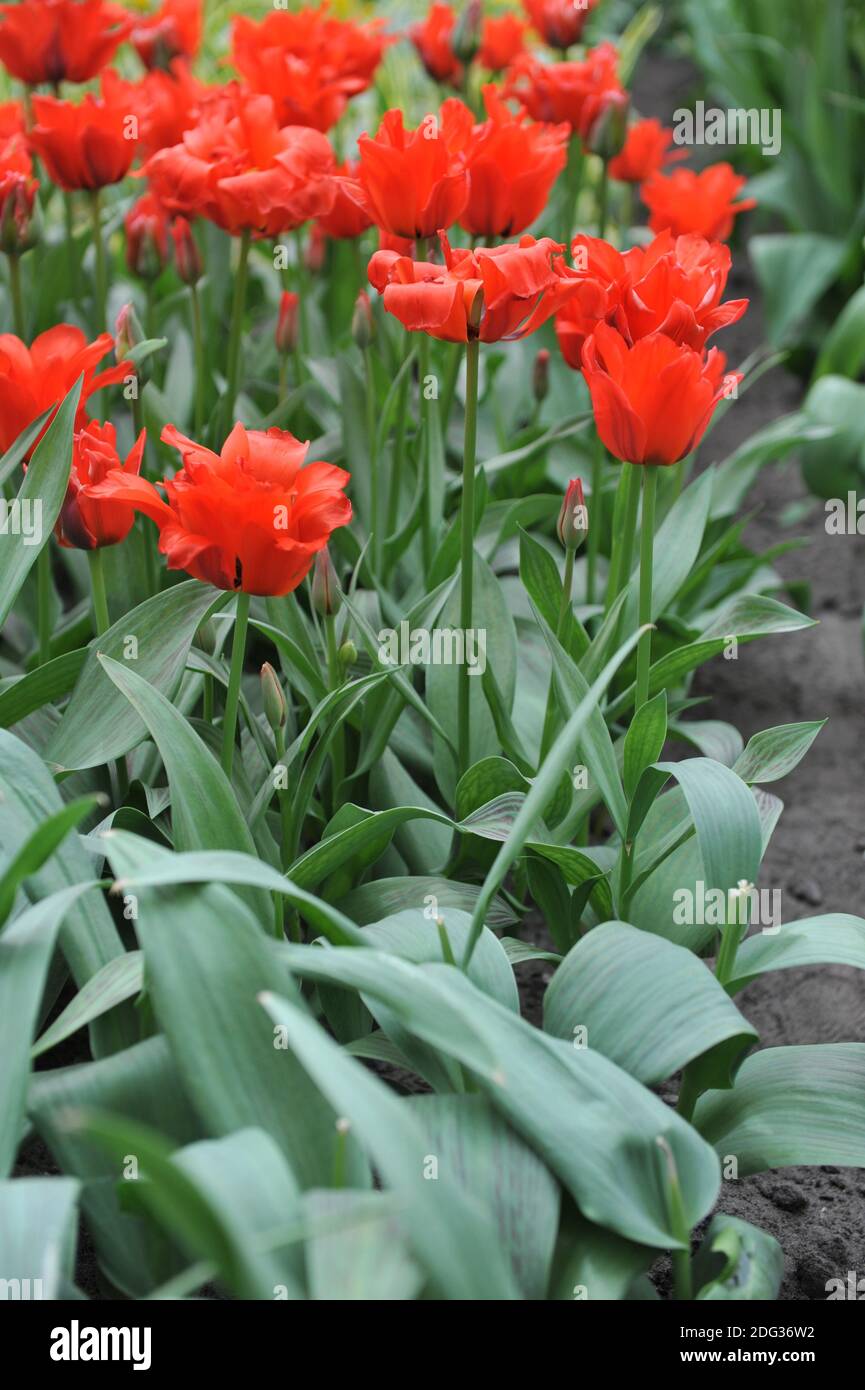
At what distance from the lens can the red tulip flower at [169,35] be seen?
2.52 meters

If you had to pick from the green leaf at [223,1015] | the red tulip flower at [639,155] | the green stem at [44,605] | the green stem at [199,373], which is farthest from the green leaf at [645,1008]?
the red tulip flower at [639,155]

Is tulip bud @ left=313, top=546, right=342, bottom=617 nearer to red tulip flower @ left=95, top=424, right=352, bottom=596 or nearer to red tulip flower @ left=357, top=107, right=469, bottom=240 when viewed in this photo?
red tulip flower @ left=95, top=424, right=352, bottom=596

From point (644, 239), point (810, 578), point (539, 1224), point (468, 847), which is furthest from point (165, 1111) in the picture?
point (644, 239)

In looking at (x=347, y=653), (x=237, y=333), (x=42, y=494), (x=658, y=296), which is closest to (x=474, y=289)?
(x=658, y=296)

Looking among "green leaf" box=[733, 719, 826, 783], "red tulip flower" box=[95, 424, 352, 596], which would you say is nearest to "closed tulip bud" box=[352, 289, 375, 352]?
"red tulip flower" box=[95, 424, 352, 596]

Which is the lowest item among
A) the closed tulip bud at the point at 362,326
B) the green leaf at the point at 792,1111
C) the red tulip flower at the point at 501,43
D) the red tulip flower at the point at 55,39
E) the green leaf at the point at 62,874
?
the green leaf at the point at 792,1111

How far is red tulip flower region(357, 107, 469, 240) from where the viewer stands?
1.61 m

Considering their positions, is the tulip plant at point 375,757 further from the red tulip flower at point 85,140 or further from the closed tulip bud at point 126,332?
the closed tulip bud at point 126,332

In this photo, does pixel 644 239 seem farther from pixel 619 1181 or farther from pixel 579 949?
pixel 619 1181

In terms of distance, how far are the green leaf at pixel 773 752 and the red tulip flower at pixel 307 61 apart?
1.11m

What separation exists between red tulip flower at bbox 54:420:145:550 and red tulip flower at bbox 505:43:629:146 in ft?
3.48

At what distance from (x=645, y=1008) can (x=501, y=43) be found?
1.94 metres

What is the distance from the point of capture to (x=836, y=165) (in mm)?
3701

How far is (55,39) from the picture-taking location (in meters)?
2.19
